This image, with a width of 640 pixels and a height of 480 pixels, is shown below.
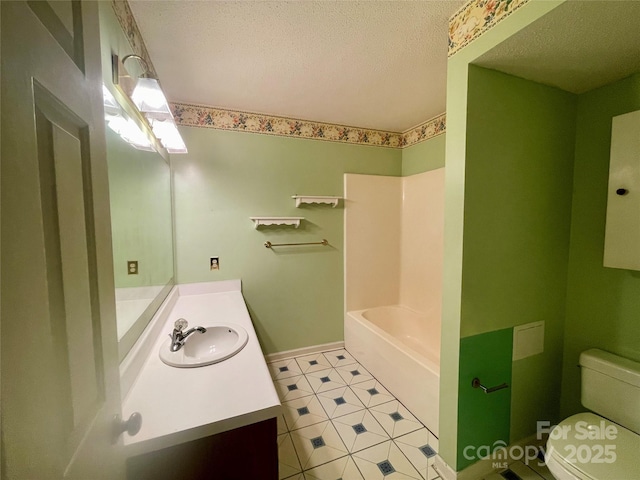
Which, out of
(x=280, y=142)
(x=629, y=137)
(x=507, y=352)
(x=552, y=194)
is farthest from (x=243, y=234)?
(x=629, y=137)

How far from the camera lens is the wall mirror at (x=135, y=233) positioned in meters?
1.06

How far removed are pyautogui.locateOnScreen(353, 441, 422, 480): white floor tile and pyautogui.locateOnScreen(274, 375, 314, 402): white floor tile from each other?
662mm

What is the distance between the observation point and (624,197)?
1280 mm

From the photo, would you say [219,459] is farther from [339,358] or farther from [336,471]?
[339,358]

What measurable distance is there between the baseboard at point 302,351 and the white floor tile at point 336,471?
3.98 ft

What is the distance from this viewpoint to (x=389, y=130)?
112 inches

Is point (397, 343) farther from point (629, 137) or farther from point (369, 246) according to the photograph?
point (629, 137)

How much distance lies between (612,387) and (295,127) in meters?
A: 2.83

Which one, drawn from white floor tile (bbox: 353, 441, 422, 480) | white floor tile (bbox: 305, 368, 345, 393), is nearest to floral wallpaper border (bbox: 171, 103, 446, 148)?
white floor tile (bbox: 305, 368, 345, 393)

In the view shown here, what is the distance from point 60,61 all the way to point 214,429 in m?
Answer: 1.05

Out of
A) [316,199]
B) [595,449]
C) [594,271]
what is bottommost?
[595,449]

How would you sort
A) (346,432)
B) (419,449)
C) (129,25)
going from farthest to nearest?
(346,432)
(419,449)
(129,25)

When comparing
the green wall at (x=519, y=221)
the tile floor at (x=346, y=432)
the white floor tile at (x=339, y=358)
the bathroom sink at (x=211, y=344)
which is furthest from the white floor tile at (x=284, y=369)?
the green wall at (x=519, y=221)

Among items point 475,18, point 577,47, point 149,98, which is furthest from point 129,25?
point 577,47
